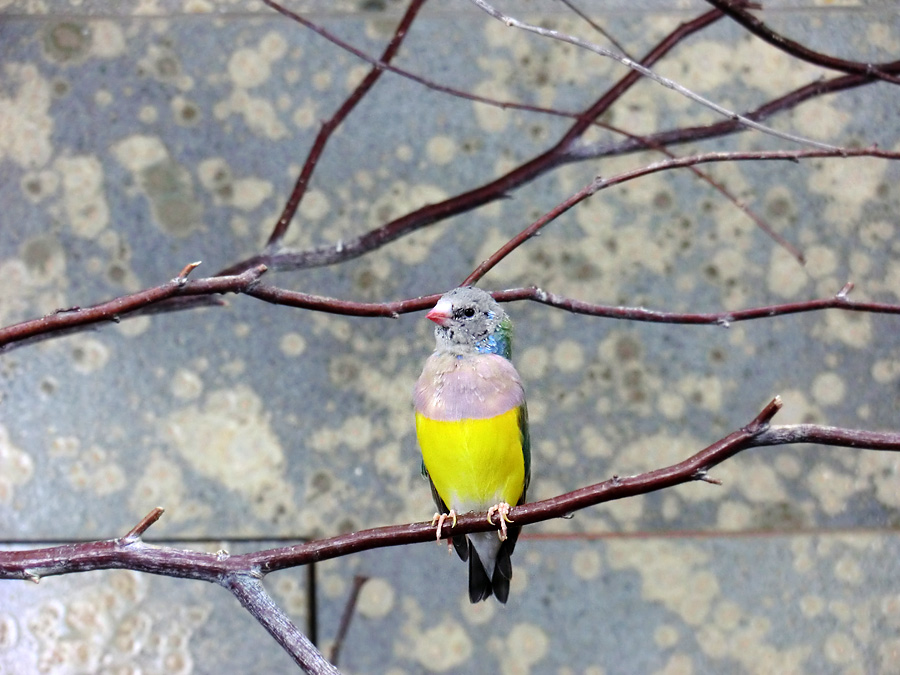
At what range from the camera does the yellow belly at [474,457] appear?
888mm

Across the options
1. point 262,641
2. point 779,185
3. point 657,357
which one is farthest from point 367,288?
point 779,185

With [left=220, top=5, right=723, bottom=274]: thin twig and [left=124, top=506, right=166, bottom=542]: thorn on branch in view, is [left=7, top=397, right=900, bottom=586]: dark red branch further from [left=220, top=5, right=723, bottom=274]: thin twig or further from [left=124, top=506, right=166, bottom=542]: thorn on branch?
[left=220, top=5, right=723, bottom=274]: thin twig

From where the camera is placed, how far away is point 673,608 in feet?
5.16

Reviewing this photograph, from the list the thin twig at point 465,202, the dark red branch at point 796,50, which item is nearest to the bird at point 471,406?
the thin twig at point 465,202

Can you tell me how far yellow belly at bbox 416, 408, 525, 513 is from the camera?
34.9 inches

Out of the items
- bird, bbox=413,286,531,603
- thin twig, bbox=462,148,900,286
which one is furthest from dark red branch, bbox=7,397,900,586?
thin twig, bbox=462,148,900,286

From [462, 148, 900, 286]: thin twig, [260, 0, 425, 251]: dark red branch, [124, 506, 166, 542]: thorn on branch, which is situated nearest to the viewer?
[124, 506, 166, 542]: thorn on branch

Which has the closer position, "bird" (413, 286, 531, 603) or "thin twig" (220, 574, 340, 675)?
"thin twig" (220, 574, 340, 675)

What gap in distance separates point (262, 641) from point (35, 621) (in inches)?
17.2

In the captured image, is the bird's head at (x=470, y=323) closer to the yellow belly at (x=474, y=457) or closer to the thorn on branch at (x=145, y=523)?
the yellow belly at (x=474, y=457)

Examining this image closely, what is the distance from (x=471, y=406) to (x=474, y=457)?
6 cm

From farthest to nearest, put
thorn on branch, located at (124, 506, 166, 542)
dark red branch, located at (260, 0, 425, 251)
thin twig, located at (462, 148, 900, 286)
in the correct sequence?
dark red branch, located at (260, 0, 425, 251)
thin twig, located at (462, 148, 900, 286)
thorn on branch, located at (124, 506, 166, 542)

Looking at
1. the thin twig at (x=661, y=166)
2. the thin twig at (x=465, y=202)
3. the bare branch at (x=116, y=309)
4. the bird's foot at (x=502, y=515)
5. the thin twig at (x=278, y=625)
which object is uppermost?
the thin twig at (x=465, y=202)

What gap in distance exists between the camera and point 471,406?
883 millimetres
